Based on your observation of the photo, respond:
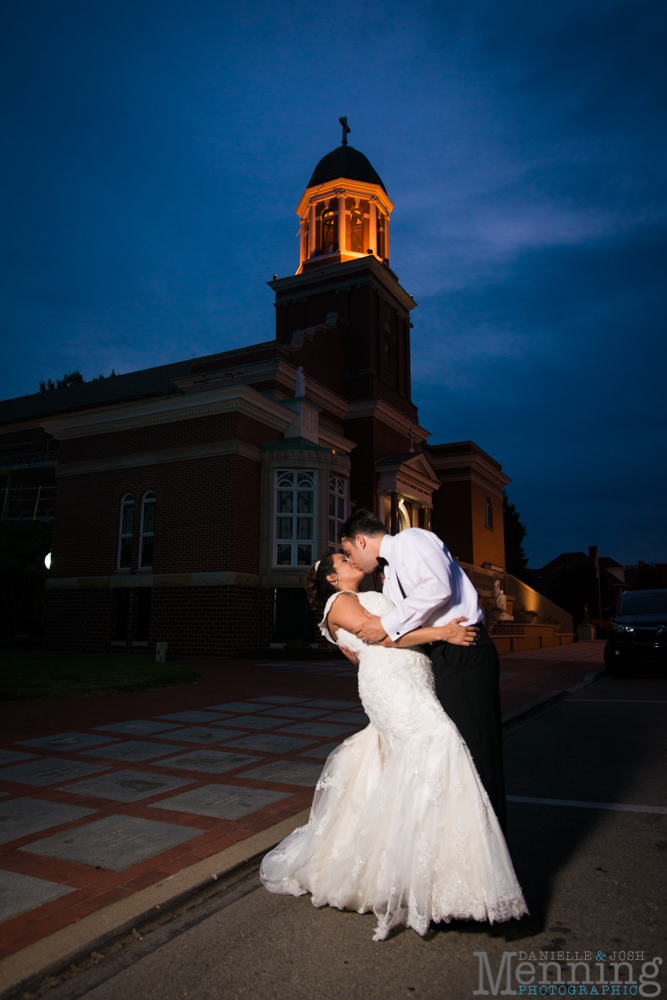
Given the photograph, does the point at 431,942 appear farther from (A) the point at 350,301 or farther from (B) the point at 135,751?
(A) the point at 350,301

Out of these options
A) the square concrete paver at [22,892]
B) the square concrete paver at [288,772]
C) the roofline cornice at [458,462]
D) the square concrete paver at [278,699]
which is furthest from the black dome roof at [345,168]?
the square concrete paver at [22,892]

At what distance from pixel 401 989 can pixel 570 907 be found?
1105mm

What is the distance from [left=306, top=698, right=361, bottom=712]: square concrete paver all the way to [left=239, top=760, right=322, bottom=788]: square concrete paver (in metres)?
3.25

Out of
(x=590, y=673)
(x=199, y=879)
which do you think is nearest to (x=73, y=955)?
(x=199, y=879)

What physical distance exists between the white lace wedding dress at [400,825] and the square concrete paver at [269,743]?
3027 mm

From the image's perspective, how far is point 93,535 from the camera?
20344 millimetres

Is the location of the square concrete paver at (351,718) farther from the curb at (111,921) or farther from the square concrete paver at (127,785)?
the curb at (111,921)

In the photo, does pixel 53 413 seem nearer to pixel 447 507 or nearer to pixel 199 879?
pixel 447 507

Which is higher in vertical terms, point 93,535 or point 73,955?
point 93,535

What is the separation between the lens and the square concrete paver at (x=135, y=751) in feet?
19.6

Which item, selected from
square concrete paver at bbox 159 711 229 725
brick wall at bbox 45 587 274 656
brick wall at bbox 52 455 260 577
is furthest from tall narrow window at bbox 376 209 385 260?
square concrete paver at bbox 159 711 229 725

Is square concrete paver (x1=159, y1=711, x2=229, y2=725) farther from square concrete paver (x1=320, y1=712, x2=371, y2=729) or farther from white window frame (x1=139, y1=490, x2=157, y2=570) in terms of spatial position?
white window frame (x1=139, y1=490, x2=157, y2=570)

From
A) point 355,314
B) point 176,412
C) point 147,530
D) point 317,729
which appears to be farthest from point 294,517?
point 355,314

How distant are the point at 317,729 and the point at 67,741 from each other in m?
2.62
